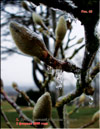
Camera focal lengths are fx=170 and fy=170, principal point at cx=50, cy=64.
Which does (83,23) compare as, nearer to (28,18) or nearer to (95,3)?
(95,3)

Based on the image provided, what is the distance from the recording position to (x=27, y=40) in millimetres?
147

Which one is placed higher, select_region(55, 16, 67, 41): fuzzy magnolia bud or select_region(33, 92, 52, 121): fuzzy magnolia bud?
select_region(55, 16, 67, 41): fuzzy magnolia bud

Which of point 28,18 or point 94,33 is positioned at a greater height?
point 28,18

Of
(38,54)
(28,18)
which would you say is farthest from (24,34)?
(28,18)

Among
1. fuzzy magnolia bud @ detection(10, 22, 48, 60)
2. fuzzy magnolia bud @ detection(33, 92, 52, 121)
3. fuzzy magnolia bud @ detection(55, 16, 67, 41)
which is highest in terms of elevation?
fuzzy magnolia bud @ detection(55, 16, 67, 41)

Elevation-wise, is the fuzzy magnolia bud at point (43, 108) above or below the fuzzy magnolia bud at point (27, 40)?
below

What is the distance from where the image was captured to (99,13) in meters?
0.10

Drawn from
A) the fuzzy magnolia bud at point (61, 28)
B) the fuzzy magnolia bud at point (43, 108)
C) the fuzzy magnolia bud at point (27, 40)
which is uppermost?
the fuzzy magnolia bud at point (61, 28)

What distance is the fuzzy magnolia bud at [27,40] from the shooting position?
15cm

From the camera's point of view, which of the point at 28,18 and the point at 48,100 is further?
the point at 28,18

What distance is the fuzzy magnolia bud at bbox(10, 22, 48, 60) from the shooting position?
15cm

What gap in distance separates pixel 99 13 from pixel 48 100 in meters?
0.12

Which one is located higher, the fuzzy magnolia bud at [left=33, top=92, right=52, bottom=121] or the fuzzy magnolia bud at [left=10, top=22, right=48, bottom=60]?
the fuzzy magnolia bud at [left=10, top=22, right=48, bottom=60]

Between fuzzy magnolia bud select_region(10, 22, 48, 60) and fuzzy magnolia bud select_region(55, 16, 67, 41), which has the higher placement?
fuzzy magnolia bud select_region(55, 16, 67, 41)
